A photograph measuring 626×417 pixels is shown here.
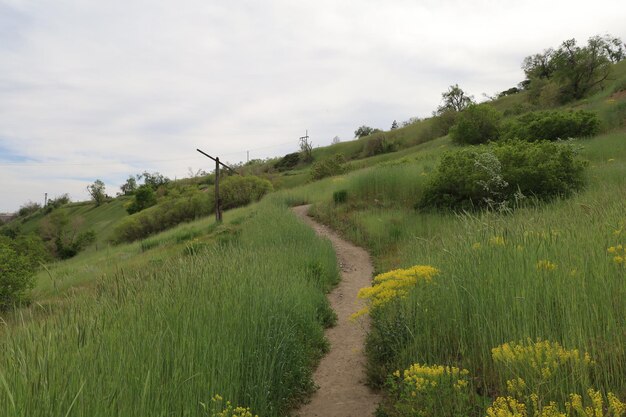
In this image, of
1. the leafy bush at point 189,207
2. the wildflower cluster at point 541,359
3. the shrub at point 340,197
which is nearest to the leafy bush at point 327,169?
the leafy bush at point 189,207

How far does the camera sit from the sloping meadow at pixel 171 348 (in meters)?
2.31

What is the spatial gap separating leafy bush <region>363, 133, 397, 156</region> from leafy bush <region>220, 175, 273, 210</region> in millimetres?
33894

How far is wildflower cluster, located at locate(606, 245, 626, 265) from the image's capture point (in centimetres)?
391

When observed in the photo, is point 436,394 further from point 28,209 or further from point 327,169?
point 28,209

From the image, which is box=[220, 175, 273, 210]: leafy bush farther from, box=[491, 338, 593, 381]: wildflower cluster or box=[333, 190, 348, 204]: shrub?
box=[491, 338, 593, 381]: wildflower cluster

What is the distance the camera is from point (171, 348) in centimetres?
325

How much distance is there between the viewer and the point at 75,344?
276 centimetres

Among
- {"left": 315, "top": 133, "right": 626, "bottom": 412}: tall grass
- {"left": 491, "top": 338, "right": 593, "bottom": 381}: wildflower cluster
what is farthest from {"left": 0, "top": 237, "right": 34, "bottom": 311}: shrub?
{"left": 491, "top": 338, "right": 593, "bottom": 381}: wildflower cluster

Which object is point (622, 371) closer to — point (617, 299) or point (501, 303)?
point (617, 299)

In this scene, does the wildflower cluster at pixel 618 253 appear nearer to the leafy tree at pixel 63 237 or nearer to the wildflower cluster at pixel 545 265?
the wildflower cluster at pixel 545 265

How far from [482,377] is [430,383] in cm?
79

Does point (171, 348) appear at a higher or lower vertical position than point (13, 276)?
higher

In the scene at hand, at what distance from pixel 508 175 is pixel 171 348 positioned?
44.8ft

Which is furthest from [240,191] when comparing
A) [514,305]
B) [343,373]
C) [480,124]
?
[514,305]
